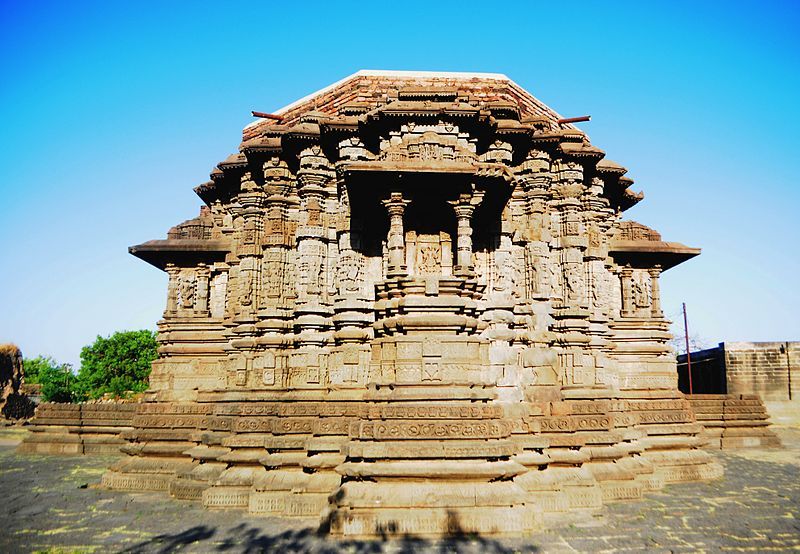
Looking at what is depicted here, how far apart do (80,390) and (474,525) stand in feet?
144

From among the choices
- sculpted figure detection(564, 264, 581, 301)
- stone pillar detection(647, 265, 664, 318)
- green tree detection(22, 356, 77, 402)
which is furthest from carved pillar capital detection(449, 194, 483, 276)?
green tree detection(22, 356, 77, 402)

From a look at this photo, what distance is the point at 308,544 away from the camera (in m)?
6.94

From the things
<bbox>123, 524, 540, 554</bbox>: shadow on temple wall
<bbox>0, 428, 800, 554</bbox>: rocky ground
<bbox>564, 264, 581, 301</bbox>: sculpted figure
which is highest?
<bbox>564, 264, 581, 301</bbox>: sculpted figure

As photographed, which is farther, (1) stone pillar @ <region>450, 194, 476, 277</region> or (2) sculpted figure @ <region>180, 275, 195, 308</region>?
(2) sculpted figure @ <region>180, 275, 195, 308</region>

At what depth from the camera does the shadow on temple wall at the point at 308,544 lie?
6.67 m

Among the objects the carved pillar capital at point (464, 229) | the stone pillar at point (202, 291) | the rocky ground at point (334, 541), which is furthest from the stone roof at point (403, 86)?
the rocky ground at point (334, 541)

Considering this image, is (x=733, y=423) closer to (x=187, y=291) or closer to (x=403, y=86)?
(x=403, y=86)

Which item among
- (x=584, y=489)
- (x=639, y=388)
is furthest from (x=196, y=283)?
(x=639, y=388)

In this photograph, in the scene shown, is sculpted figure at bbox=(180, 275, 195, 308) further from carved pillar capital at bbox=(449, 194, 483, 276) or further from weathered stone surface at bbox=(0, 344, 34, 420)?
weathered stone surface at bbox=(0, 344, 34, 420)

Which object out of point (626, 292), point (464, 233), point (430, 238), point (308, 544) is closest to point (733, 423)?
point (626, 292)

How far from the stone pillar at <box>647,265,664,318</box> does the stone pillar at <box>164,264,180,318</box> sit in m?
11.5

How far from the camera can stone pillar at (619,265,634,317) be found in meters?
13.5

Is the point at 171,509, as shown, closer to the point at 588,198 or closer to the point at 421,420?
the point at 421,420

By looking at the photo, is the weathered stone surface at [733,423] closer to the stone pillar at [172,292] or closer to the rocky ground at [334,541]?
the rocky ground at [334,541]
